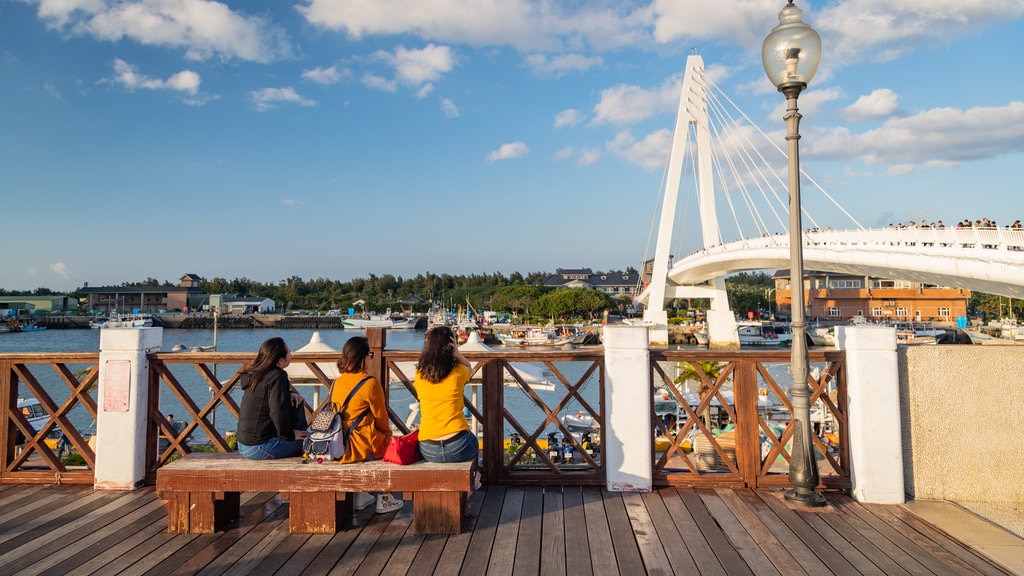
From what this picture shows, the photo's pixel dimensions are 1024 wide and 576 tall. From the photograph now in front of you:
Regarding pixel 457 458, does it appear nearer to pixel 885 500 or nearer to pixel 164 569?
pixel 164 569

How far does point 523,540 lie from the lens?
336cm

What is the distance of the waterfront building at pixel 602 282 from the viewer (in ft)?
359

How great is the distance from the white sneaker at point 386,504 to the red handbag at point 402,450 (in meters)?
0.42

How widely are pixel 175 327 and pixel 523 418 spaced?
80.0 meters

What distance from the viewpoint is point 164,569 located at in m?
3.01

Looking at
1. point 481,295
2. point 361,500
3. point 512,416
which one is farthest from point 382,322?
point 361,500

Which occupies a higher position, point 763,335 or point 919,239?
point 919,239

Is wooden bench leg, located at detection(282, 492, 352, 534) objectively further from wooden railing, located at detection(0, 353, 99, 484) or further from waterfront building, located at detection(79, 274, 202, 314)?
waterfront building, located at detection(79, 274, 202, 314)

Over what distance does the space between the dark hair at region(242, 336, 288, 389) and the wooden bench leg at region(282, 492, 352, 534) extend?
76 cm

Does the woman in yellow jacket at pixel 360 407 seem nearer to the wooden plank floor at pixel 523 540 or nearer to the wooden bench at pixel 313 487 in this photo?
the wooden bench at pixel 313 487

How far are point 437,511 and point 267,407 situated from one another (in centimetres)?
126

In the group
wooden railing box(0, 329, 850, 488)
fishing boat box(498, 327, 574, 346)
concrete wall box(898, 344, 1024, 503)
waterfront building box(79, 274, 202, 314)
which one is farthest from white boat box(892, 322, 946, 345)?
waterfront building box(79, 274, 202, 314)

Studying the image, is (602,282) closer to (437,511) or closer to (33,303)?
(33,303)

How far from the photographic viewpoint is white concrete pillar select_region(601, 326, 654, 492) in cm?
422
